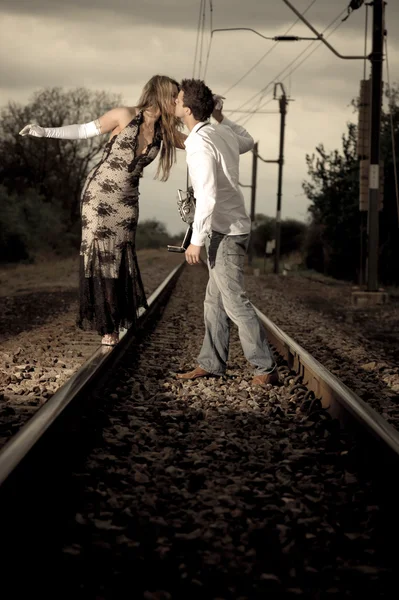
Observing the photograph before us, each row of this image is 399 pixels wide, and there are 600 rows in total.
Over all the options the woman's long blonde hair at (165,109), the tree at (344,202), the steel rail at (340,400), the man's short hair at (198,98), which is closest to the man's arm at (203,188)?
the man's short hair at (198,98)

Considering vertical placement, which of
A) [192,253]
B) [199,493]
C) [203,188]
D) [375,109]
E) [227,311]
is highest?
[375,109]

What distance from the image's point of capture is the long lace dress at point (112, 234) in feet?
19.0

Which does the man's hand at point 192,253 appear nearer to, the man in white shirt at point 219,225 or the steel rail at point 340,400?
the man in white shirt at point 219,225

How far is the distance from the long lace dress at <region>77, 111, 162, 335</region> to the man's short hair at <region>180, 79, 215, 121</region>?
793mm

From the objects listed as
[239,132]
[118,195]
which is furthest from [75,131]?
[239,132]

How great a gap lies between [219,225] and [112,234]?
45.0 inches

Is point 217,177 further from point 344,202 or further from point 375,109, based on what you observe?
point 344,202

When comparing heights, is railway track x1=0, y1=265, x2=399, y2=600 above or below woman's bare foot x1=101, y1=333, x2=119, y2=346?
below

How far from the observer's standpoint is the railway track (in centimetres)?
264

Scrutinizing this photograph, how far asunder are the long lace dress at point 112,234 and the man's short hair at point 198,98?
0.79m

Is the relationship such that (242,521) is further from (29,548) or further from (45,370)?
(45,370)

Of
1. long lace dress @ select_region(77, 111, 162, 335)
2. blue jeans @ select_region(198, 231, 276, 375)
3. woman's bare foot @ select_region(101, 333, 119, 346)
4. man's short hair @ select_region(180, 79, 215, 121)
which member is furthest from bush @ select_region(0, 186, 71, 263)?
man's short hair @ select_region(180, 79, 215, 121)

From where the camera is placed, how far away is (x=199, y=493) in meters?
3.39

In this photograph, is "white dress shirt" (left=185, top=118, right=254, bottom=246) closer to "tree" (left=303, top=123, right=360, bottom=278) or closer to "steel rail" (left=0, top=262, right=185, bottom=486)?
"steel rail" (left=0, top=262, right=185, bottom=486)
